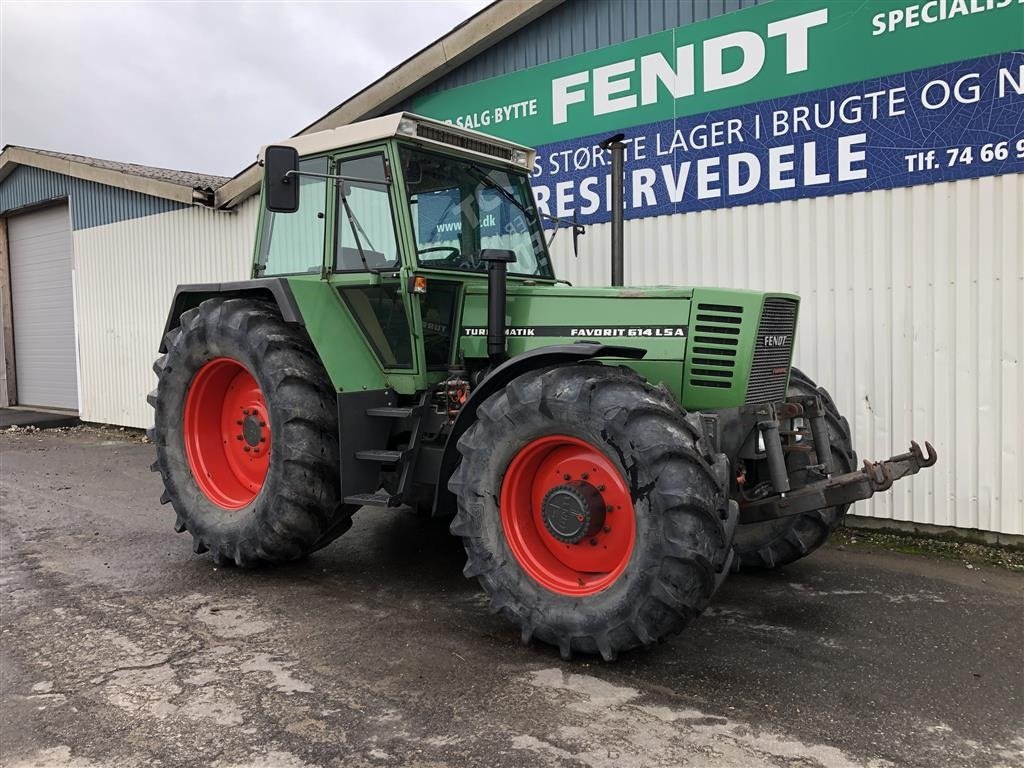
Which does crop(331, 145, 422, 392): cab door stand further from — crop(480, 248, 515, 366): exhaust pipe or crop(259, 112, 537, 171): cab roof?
crop(480, 248, 515, 366): exhaust pipe

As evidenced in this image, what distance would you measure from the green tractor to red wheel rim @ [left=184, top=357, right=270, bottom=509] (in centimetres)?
1

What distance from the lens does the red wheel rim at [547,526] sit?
3.84 m

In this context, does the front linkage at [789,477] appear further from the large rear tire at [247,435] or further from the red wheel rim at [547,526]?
the large rear tire at [247,435]

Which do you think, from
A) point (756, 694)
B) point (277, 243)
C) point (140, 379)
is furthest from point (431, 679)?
point (140, 379)

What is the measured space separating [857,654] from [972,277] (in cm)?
305

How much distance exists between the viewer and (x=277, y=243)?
5605 mm

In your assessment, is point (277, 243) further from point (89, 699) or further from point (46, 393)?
Answer: point (46, 393)

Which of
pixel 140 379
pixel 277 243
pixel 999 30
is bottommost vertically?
pixel 140 379

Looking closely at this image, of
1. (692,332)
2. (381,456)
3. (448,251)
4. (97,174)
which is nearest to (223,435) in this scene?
(381,456)

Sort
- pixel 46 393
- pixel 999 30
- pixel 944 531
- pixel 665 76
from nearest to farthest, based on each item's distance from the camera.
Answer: pixel 999 30, pixel 944 531, pixel 665 76, pixel 46 393

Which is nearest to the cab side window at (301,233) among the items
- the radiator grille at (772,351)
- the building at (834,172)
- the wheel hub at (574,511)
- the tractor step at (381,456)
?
the tractor step at (381,456)

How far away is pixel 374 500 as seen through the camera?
4.64 m

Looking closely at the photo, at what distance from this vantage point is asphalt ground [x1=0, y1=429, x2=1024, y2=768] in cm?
307

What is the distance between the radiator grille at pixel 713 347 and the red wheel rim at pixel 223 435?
2.83 metres
